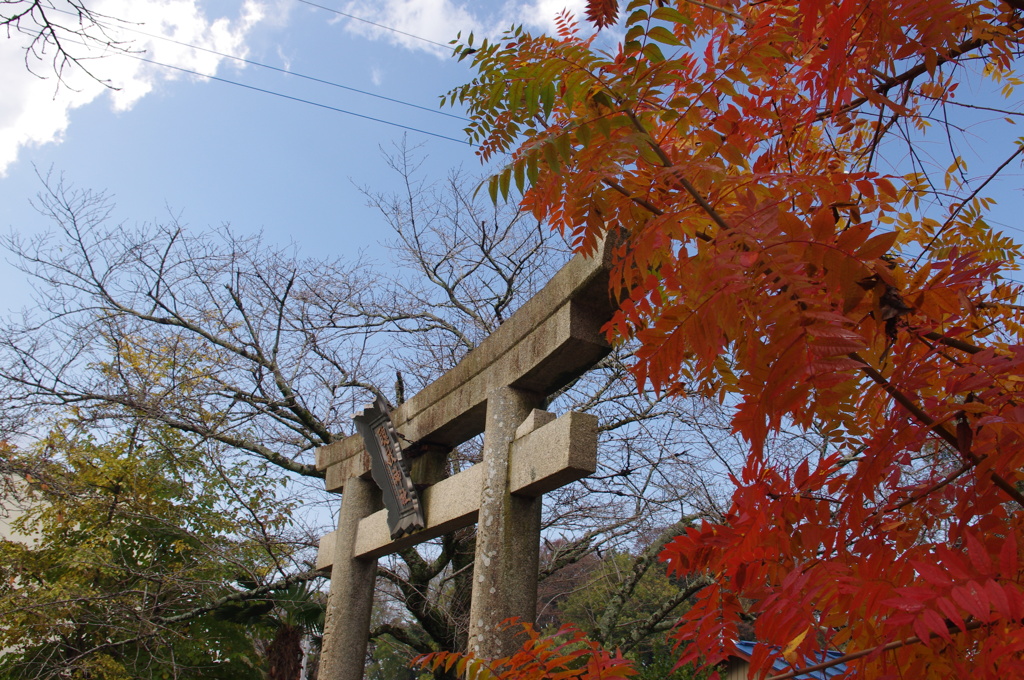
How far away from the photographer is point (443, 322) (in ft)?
36.9

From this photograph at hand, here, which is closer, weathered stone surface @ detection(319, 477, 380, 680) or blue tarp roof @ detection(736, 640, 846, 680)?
blue tarp roof @ detection(736, 640, 846, 680)

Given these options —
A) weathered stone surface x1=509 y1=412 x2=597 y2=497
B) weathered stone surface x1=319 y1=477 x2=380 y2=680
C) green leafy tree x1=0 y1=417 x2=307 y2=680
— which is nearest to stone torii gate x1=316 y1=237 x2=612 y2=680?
weathered stone surface x1=509 y1=412 x2=597 y2=497

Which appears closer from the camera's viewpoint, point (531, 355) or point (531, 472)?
point (531, 472)

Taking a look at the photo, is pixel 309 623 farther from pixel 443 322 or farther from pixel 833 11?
pixel 833 11

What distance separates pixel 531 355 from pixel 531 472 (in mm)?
730

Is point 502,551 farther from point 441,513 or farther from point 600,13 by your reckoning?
point 600,13

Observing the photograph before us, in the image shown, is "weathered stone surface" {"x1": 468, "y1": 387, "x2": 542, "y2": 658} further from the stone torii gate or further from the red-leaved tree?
the red-leaved tree

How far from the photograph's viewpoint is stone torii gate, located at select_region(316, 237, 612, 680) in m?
3.80

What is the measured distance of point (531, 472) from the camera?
3.92 metres

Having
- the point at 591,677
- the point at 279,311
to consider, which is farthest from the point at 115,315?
the point at 591,677

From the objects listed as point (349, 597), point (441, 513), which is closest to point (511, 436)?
point (441, 513)

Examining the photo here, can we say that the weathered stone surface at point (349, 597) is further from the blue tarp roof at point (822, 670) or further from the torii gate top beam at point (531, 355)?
the blue tarp roof at point (822, 670)

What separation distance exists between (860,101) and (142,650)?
12008 millimetres

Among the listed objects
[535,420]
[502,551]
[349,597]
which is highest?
[535,420]
